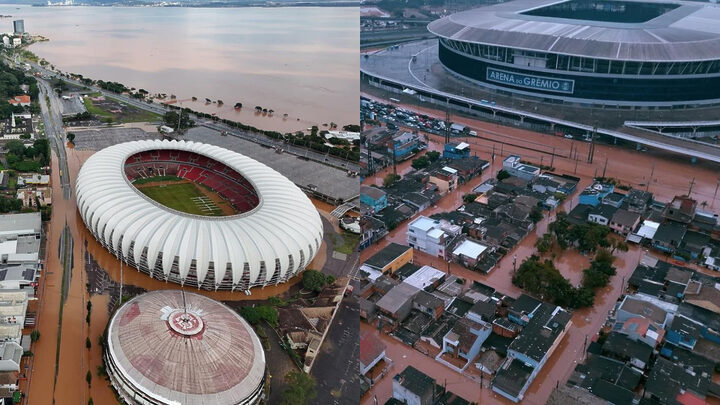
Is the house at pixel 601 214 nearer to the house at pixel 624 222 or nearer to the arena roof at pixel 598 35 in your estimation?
the house at pixel 624 222

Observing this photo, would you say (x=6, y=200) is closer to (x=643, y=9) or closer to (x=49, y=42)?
(x=643, y=9)

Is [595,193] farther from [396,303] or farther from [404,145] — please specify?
[396,303]

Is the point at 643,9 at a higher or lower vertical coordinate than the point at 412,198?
higher

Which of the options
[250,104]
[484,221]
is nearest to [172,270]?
[484,221]

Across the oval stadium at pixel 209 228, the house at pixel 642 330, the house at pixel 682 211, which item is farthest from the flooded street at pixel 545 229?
the oval stadium at pixel 209 228

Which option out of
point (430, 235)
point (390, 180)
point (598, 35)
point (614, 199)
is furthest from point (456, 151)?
point (598, 35)

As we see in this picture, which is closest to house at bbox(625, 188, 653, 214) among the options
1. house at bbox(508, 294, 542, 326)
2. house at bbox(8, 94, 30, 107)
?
house at bbox(508, 294, 542, 326)

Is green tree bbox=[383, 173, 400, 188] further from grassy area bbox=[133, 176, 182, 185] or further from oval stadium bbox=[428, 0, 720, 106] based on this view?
oval stadium bbox=[428, 0, 720, 106]
